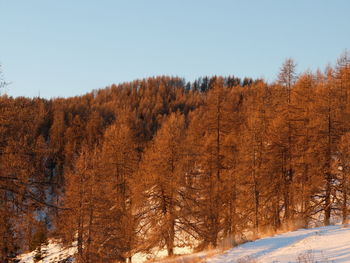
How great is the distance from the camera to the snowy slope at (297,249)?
8155 millimetres

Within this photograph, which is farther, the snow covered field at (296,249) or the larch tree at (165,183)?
the larch tree at (165,183)

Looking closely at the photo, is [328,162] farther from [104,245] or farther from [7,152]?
[7,152]

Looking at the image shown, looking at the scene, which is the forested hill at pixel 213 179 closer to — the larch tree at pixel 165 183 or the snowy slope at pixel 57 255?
the larch tree at pixel 165 183

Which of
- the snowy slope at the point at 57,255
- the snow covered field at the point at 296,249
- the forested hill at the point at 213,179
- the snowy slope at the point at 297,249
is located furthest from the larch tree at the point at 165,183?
the snowy slope at the point at 297,249

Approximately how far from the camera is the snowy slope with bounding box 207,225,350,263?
8155 millimetres

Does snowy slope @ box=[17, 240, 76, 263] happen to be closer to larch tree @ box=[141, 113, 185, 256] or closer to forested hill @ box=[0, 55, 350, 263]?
forested hill @ box=[0, 55, 350, 263]

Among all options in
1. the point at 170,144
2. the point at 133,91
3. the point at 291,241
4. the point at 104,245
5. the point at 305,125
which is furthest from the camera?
the point at 133,91

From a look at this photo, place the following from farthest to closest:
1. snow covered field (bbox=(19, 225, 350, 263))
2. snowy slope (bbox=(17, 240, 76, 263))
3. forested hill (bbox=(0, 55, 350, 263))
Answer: snowy slope (bbox=(17, 240, 76, 263)) → forested hill (bbox=(0, 55, 350, 263)) → snow covered field (bbox=(19, 225, 350, 263))

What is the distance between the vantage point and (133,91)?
506 ft

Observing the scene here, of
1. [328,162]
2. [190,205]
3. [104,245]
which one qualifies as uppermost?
[328,162]

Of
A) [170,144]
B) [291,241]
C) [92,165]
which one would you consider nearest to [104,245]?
[92,165]

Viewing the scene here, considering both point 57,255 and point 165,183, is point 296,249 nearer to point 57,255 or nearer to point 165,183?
point 165,183

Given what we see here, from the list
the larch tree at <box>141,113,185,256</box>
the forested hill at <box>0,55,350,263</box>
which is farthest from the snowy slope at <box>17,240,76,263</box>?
the larch tree at <box>141,113,185,256</box>

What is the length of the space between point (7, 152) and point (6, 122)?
0.97m
